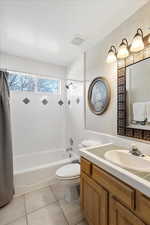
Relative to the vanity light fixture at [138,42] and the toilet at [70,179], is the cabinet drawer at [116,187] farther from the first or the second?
the vanity light fixture at [138,42]

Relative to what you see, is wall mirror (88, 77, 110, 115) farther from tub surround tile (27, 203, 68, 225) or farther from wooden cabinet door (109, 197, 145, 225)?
tub surround tile (27, 203, 68, 225)

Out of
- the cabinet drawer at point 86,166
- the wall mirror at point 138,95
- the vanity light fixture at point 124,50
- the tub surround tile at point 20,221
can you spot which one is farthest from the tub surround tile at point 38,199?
the vanity light fixture at point 124,50

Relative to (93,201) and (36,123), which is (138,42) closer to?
(93,201)

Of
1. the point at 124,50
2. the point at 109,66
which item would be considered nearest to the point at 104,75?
the point at 109,66

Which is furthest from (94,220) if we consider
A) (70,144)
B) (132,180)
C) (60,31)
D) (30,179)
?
(60,31)

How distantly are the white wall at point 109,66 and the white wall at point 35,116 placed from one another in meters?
0.97

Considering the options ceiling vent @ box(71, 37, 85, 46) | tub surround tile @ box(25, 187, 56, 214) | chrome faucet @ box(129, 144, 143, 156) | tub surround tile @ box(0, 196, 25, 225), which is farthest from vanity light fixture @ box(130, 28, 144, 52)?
tub surround tile @ box(0, 196, 25, 225)

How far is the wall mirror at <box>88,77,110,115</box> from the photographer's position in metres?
1.78

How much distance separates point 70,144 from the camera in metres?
2.82

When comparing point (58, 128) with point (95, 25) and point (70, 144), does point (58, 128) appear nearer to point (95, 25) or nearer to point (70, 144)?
point (70, 144)

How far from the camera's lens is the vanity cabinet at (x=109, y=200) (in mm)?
774

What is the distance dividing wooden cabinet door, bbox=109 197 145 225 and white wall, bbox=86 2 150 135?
0.87 metres

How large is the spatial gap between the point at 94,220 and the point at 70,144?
5.52ft

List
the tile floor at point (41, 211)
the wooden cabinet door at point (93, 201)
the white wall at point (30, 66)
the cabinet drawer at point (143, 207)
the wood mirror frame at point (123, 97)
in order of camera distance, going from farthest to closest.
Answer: the white wall at point (30, 66), the tile floor at point (41, 211), the wood mirror frame at point (123, 97), the wooden cabinet door at point (93, 201), the cabinet drawer at point (143, 207)
